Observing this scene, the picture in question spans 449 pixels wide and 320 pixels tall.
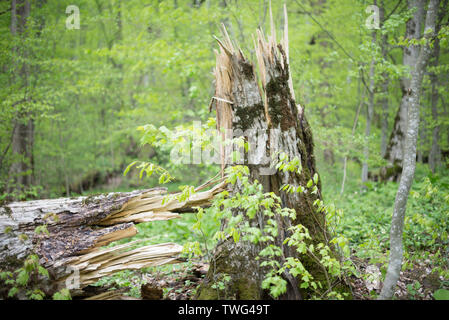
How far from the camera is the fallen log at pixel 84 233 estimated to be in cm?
305

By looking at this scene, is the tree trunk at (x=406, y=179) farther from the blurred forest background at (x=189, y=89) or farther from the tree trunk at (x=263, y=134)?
the blurred forest background at (x=189, y=89)

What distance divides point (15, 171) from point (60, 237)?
263 inches

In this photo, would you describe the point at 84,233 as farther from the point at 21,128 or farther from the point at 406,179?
the point at 21,128

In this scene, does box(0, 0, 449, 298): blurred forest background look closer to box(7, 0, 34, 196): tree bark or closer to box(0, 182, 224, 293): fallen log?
box(7, 0, 34, 196): tree bark

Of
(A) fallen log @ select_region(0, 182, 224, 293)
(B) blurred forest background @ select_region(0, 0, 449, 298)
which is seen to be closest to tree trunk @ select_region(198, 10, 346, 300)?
(A) fallen log @ select_region(0, 182, 224, 293)

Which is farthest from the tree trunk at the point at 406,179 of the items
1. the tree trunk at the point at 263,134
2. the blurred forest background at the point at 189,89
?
the blurred forest background at the point at 189,89

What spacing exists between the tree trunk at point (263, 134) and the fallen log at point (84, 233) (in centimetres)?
62

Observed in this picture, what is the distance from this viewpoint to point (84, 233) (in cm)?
335

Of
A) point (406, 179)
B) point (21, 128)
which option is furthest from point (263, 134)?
point (21, 128)

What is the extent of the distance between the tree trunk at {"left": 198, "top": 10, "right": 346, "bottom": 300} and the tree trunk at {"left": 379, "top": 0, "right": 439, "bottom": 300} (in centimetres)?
68

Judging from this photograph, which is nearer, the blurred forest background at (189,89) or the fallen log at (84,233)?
the fallen log at (84,233)

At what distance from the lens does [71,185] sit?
42.2 ft
